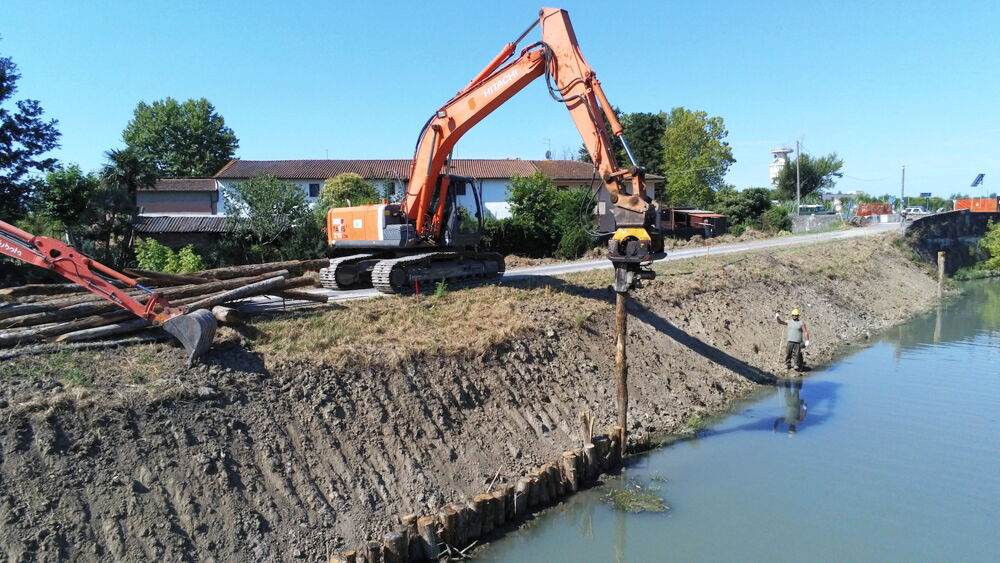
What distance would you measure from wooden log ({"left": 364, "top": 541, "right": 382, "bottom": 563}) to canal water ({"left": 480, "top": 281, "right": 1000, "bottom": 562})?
59.5 inches

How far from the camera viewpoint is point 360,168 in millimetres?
46094

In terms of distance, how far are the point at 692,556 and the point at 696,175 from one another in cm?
4964

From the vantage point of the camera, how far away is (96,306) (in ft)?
35.1

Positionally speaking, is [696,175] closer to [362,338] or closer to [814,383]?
[814,383]

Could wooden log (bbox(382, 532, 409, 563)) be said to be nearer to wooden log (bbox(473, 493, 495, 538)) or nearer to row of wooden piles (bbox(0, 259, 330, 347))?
wooden log (bbox(473, 493, 495, 538))

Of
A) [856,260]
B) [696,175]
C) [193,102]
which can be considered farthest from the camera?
[193,102]

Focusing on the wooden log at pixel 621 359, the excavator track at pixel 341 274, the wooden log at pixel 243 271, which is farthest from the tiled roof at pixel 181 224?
the wooden log at pixel 621 359

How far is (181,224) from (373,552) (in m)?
25.5

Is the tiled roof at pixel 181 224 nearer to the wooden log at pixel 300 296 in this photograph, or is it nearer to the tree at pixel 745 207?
the wooden log at pixel 300 296

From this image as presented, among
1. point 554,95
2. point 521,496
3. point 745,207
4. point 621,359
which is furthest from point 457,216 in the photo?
point 745,207

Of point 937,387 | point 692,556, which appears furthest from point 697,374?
point 692,556

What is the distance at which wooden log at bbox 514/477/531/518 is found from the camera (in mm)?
10078

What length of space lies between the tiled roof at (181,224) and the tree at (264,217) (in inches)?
62.3

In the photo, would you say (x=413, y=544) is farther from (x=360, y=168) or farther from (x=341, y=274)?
(x=360, y=168)
